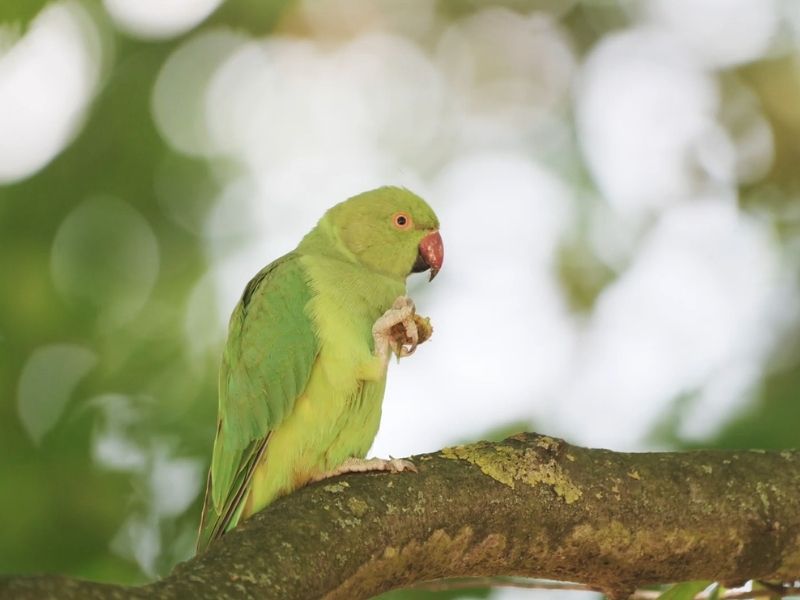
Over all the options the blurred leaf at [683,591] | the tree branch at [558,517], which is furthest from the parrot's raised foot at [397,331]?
the blurred leaf at [683,591]

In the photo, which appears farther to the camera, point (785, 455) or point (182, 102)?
point (182, 102)

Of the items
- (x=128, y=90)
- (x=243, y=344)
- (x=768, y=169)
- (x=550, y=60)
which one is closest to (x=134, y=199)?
(x=128, y=90)

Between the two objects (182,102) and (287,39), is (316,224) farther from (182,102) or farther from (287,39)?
(287,39)

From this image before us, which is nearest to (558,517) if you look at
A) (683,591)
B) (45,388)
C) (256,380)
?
(683,591)

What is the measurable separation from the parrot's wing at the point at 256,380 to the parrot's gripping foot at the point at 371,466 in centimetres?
28

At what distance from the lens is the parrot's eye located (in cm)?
470

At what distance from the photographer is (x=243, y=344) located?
391cm

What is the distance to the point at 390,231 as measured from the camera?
468 cm

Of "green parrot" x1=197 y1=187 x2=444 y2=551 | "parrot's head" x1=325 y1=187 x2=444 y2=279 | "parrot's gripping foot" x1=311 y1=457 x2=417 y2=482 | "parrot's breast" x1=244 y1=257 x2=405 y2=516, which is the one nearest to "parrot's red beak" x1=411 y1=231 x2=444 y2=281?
"parrot's head" x1=325 y1=187 x2=444 y2=279

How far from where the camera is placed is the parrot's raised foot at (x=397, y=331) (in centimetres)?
358

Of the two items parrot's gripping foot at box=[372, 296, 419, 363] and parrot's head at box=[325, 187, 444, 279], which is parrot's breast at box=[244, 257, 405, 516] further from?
parrot's head at box=[325, 187, 444, 279]

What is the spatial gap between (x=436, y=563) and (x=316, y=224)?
2374mm

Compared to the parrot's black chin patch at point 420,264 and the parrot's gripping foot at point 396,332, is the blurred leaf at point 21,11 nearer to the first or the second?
the parrot's black chin patch at point 420,264

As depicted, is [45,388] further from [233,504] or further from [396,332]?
[396,332]
